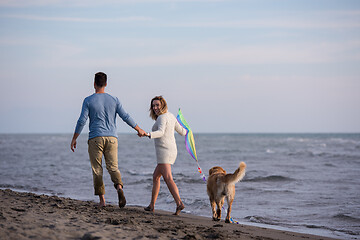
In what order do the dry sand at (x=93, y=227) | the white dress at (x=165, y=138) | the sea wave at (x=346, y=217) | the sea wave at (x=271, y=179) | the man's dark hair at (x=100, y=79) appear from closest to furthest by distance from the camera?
the dry sand at (x=93, y=227) < the white dress at (x=165, y=138) < the man's dark hair at (x=100, y=79) < the sea wave at (x=346, y=217) < the sea wave at (x=271, y=179)

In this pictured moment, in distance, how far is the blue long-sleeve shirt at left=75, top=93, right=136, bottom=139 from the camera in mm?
5852

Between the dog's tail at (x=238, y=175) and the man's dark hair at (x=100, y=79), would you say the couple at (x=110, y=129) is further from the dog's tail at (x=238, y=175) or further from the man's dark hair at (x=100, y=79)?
the dog's tail at (x=238, y=175)

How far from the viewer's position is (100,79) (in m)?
5.97

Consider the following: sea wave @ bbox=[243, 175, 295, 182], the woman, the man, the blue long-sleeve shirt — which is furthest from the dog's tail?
sea wave @ bbox=[243, 175, 295, 182]

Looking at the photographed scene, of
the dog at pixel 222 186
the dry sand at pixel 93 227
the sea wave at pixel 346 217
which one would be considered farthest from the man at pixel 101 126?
the sea wave at pixel 346 217

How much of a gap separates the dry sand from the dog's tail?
630mm

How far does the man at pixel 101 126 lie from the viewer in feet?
19.2

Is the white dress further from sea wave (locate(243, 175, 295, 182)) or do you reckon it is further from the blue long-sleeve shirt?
sea wave (locate(243, 175, 295, 182))

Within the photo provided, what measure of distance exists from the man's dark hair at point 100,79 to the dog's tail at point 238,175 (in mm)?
2326

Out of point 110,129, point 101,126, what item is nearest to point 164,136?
point 110,129

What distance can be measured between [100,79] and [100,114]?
Answer: 543 mm

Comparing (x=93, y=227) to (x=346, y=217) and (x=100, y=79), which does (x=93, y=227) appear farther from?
(x=346, y=217)

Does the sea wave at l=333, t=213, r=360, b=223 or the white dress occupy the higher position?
the white dress

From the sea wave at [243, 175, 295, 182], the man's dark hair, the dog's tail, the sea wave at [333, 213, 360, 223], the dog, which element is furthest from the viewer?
the sea wave at [243, 175, 295, 182]
